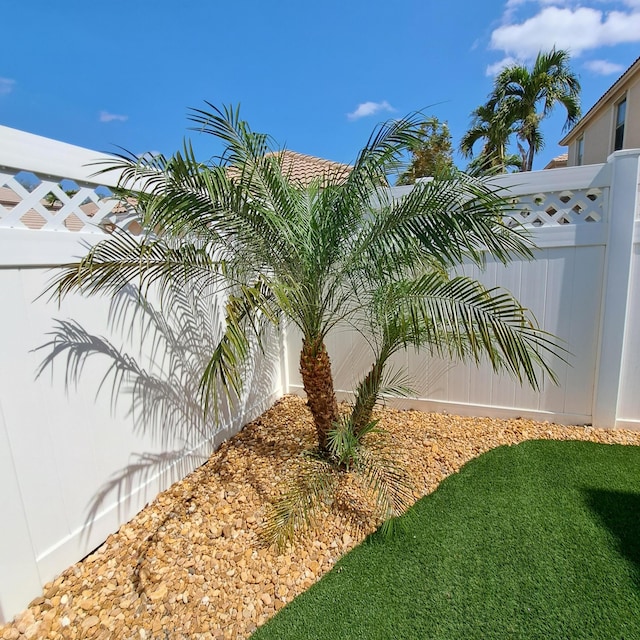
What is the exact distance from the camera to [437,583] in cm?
234

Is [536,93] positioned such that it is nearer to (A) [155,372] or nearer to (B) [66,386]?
(A) [155,372]

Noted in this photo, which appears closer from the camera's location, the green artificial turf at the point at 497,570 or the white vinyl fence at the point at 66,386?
the green artificial turf at the point at 497,570

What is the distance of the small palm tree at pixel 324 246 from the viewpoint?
8.31 ft

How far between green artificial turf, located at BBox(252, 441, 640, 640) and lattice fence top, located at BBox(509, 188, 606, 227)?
98.9 inches

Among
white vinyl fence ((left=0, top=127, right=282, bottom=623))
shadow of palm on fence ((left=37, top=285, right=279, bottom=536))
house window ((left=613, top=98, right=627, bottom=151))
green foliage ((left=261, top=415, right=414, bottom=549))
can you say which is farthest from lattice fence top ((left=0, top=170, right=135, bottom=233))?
house window ((left=613, top=98, right=627, bottom=151))

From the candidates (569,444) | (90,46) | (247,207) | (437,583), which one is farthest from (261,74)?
(437,583)

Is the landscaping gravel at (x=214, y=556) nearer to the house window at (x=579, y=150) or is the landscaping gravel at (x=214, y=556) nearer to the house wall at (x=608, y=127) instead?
the house wall at (x=608, y=127)

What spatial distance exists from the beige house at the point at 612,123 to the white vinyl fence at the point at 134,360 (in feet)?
31.8

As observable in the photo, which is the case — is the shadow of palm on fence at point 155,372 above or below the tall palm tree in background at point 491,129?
below

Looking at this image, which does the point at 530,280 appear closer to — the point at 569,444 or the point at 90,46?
the point at 569,444

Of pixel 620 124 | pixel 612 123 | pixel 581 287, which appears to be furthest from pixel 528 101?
pixel 581 287

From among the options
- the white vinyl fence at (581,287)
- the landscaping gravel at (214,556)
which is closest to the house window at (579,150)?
the white vinyl fence at (581,287)

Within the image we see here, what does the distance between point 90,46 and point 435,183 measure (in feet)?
21.9

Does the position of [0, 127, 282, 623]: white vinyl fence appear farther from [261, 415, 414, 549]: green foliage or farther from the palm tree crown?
[261, 415, 414, 549]: green foliage
